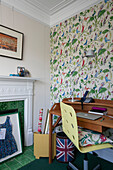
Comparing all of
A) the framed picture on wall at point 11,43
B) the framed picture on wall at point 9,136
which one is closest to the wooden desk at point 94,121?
the framed picture on wall at point 9,136

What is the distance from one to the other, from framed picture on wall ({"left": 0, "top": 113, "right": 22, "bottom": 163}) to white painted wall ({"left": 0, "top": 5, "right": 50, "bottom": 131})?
45cm

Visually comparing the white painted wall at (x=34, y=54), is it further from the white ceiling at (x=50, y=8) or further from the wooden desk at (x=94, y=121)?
the wooden desk at (x=94, y=121)

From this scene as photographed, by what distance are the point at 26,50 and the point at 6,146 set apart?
169 centimetres

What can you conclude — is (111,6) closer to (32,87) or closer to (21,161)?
(32,87)

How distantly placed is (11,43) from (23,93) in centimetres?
91

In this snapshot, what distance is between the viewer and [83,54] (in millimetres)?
2184

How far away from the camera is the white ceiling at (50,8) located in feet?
7.06

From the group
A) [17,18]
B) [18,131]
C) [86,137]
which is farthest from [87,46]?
[18,131]

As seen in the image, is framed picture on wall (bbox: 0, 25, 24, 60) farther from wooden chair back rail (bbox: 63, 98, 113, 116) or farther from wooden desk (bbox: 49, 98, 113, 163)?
wooden chair back rail (bbox: 63, 98, 113, 116)

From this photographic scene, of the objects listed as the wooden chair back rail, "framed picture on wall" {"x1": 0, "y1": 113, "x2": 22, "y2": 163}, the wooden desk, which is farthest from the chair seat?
"framed picture on wall" {"x1": 0, "y1": 113, "x2": 22, "y2": 163}

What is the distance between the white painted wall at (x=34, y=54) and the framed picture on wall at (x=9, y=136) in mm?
449

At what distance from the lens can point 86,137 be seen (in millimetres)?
1345

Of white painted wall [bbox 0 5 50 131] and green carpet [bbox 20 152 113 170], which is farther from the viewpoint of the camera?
white painted wall [bbox 0 5 50 131]

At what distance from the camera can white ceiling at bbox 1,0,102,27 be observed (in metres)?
2.15
